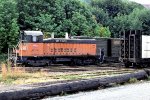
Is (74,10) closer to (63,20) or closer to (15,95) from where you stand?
(63,20)

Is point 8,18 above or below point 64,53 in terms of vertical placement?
above

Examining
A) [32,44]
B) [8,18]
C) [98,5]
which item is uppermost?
[98,5]

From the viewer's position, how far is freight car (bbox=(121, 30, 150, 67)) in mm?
32812

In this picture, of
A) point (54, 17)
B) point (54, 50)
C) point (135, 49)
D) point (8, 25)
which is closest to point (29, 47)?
point (54, 50)

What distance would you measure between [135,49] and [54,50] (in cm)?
665

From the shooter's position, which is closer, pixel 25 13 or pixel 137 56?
pixel 137 56

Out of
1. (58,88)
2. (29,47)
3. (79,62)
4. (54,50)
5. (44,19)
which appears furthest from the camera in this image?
(44,19)

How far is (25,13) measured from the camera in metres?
49.5

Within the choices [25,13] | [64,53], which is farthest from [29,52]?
[25,13]

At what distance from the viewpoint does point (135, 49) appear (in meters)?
32.9

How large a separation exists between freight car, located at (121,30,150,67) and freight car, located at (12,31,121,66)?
168 inches

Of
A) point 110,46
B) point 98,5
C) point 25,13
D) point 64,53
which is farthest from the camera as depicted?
point 98,5

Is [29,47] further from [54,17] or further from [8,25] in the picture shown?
[54,17]

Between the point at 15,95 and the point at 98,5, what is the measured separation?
81.7 m
